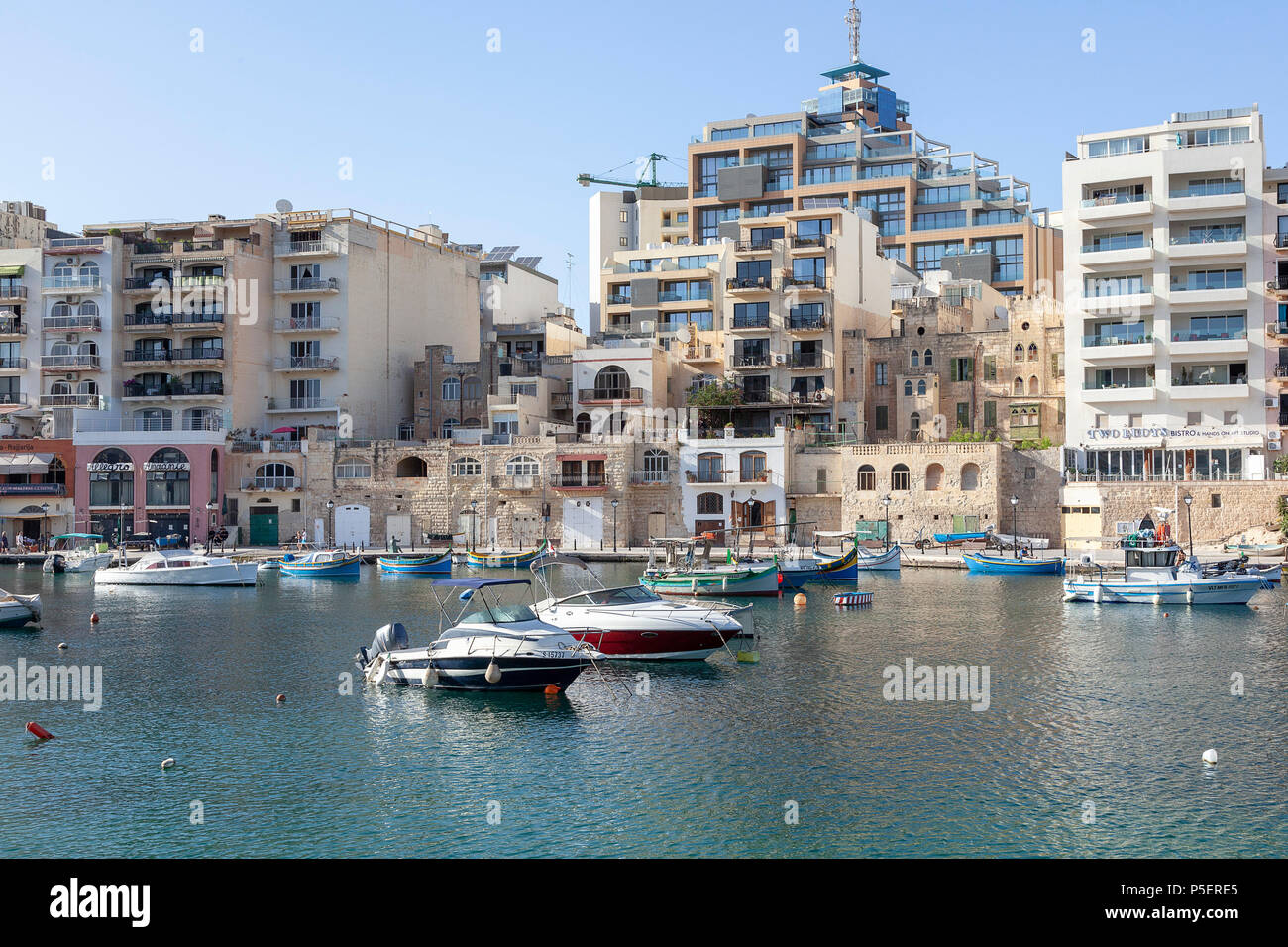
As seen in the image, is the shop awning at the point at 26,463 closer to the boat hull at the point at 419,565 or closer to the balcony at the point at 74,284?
→ the balcony at the point at 74,284

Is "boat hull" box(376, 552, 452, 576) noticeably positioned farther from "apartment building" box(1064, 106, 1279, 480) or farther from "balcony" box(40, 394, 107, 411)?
"apartment building" box(1064, 106, 1279, 480)

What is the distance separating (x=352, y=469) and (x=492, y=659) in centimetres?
5123

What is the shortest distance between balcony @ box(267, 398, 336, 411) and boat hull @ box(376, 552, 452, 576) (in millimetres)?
21196

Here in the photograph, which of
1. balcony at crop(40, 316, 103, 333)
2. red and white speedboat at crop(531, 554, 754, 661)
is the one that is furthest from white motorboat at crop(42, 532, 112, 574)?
red and white speedboat at crop(531, 554, 754, 661)

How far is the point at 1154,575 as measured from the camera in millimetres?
45219

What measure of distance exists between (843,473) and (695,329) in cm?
1910

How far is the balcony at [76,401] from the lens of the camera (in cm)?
7956

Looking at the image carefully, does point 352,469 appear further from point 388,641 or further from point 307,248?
point 388,641

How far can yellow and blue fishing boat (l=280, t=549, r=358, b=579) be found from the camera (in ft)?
198

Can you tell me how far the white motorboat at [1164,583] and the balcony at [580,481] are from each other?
1256 inches

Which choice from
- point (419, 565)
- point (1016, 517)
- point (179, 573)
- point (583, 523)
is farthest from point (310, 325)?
point (1016, 517)

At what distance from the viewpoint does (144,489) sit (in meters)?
74.9
